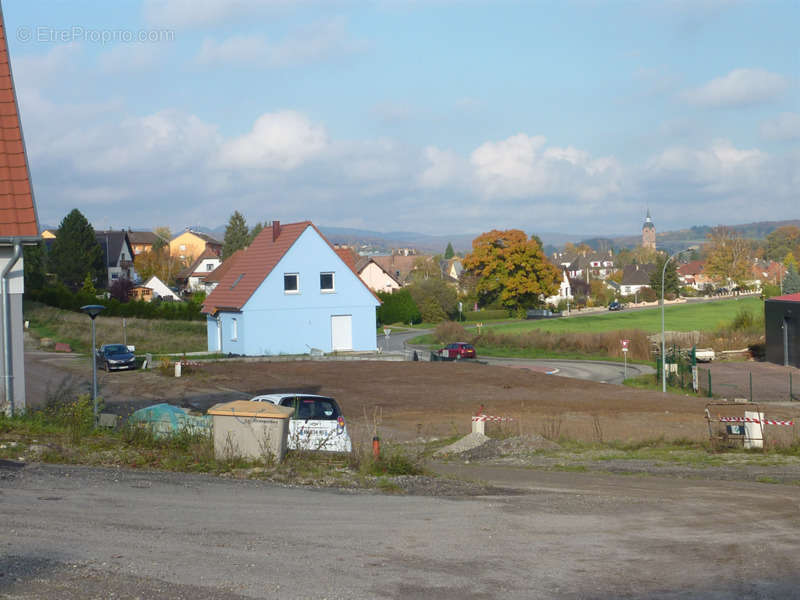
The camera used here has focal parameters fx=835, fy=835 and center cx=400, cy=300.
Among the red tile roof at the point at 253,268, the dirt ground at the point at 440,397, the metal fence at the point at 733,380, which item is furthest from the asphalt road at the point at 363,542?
the red tile roof at the point at 253,268

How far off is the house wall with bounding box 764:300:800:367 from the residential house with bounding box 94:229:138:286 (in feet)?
290

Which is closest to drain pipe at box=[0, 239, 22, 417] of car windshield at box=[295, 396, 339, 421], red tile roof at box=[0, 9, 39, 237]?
red tile roof at box=[0, 9, 39, 237]

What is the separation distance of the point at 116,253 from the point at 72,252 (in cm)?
2383

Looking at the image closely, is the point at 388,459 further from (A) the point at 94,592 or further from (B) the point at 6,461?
(A) the point at 94,592

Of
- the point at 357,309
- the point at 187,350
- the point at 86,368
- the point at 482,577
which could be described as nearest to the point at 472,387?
the point at 357,309

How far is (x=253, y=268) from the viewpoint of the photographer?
54.0 metres

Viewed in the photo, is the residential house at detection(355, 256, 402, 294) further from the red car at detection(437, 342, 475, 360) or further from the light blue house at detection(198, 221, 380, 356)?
the light blue house at detection(198, 221, 380, 356)

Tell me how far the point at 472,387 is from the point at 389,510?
96.3ft

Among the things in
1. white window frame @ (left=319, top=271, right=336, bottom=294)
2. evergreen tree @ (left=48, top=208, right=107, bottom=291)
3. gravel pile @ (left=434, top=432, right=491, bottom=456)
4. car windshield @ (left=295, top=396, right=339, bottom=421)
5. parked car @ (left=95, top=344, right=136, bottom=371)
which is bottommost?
gravel pile @ (left=434, top=432, right=491, bottom=456)

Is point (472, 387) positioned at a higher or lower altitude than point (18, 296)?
lower

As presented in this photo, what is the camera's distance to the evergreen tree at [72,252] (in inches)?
3799

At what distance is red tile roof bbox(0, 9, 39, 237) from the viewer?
1628 centimetres

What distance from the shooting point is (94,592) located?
6824mm

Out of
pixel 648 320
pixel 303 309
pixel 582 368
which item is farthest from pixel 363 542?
pixel 648 320
